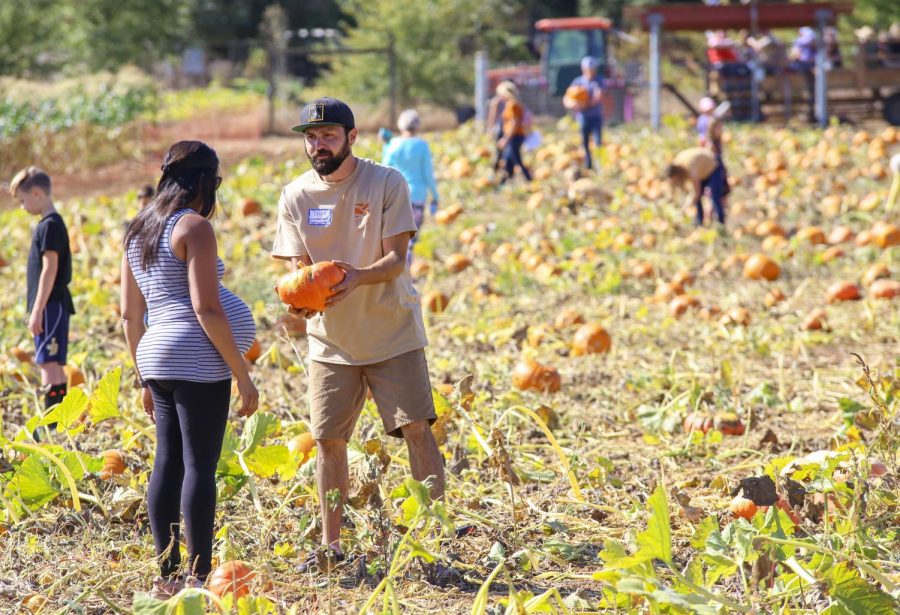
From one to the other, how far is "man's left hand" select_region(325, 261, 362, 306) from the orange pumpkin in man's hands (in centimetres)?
1

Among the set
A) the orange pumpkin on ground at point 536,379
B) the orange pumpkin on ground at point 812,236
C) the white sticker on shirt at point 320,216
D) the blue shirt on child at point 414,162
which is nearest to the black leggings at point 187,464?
the white sticker on shirt at point 320,216

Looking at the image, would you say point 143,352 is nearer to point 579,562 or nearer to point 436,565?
point 436,565

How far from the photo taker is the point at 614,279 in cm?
835

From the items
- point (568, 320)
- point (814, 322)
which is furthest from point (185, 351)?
point (814, 322)

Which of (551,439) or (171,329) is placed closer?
(171,329)

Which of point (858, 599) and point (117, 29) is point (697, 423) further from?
point (117, 29)

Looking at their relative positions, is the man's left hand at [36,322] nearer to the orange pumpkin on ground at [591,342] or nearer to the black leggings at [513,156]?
the orange pumpkin on ground at [591,342]

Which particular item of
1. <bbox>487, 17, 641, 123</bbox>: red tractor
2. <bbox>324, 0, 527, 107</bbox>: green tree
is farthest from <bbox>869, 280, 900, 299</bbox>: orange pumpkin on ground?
<bbox>324, 0, 527, 107</bbox>: green tree

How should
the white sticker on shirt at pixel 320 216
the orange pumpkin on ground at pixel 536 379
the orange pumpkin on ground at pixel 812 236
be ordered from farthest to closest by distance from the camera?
the orange pumpkin on ground at pixel 812 236 → the orange pumpkin on ground at pixel 536 379 → the white sticker on shirt at pixel 320 216

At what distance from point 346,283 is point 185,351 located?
0.50 metres

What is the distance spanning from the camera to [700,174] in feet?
34.9

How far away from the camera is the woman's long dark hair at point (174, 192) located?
138 inches

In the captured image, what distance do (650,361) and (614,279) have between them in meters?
1.77

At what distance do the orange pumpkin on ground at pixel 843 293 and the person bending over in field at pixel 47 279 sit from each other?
16.5ft
